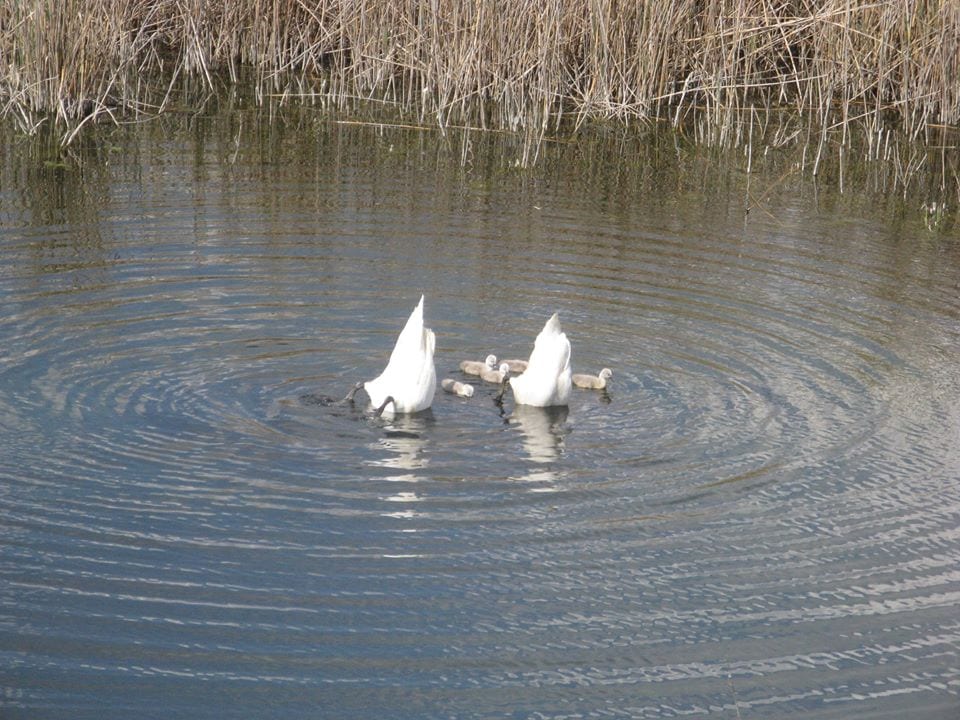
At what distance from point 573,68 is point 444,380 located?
26.7 ft

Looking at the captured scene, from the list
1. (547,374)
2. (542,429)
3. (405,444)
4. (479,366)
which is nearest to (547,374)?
(547,374)

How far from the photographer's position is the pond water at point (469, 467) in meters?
4.32

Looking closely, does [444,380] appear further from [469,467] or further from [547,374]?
[469,467]

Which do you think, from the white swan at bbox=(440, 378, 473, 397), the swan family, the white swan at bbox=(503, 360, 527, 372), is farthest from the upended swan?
the white swan at bbox=(503, 360, 527, 372)

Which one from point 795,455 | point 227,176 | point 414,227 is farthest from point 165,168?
point 795,455

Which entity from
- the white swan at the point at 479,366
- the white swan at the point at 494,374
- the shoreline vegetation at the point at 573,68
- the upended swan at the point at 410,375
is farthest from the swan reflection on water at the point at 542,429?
the shoreline vegetation at the point at 573,68

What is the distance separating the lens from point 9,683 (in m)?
4.11

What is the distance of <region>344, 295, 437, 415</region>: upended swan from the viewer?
20.2 feet

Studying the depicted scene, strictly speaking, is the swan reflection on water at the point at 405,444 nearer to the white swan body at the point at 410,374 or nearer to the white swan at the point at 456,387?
the white swan body at the point at 410,374

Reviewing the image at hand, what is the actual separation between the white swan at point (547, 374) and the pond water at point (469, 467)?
0.13 metres

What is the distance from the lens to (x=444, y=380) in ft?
22.2

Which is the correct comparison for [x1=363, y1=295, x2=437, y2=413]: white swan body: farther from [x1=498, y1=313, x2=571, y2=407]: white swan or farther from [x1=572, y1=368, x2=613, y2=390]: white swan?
[x1=572, y1=368, x2=613, y2=390]: white swan

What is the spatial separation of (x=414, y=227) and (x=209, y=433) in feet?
12.4

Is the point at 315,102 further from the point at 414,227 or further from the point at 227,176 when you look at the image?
the point at 414,227
